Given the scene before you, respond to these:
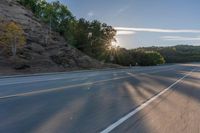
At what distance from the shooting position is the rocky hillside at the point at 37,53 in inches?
1803

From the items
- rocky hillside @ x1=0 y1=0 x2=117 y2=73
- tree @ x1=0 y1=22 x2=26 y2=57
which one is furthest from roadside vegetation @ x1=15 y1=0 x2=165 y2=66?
tree @ x1=0 y1=22 x2=26 y2=57

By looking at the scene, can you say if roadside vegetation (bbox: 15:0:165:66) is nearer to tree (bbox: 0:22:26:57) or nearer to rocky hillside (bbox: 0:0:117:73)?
rocky hillside (bbox: 0:0:117:73)

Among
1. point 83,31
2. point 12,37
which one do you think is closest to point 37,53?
point 12,37

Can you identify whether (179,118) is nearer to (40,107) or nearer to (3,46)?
(40,107)

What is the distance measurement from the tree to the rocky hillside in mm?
1577

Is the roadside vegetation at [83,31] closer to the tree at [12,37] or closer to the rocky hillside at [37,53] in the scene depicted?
the rocky hillside at [37,53]

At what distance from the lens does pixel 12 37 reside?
47.7 metres

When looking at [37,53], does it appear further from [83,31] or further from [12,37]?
[83,31]

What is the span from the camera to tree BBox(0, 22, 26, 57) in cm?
4722

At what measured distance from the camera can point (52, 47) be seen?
200 ft

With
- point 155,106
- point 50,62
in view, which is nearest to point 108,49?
point 50,62

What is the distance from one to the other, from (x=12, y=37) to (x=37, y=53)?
7.25m

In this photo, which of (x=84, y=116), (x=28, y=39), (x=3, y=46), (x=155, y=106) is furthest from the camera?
(x=28, y=39)

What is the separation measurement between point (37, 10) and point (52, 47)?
37.5 meters
